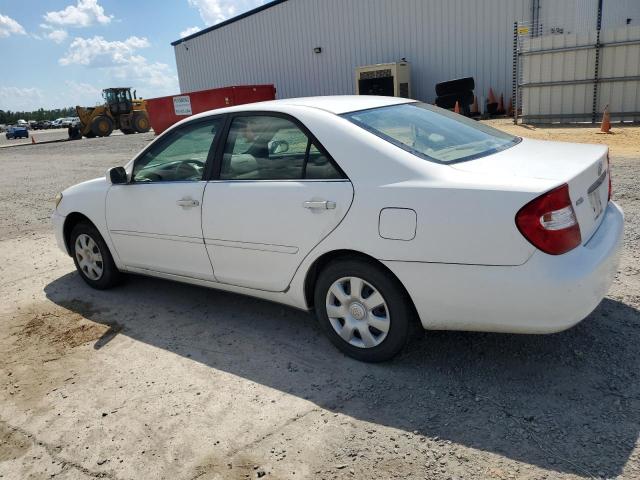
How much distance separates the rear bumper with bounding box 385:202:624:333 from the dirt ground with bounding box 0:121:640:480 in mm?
427

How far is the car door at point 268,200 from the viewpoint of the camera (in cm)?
328

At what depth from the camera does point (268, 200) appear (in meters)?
3.50

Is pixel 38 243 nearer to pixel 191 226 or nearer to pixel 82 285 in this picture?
pixel 82 285

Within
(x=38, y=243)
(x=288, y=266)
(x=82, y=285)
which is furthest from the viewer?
(x=38, y=243)

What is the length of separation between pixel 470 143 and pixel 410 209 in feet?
2.95

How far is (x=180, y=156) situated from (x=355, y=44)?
855 inches

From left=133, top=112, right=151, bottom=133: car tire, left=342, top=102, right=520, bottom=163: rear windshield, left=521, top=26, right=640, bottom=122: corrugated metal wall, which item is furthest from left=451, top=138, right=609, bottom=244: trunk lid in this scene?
left=133, top=112, right=151, bottom=133: car tire

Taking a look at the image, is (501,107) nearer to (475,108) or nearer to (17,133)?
(475,108)

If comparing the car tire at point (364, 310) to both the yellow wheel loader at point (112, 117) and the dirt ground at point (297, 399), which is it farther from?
the yellow wheel loader at point (112, 117)

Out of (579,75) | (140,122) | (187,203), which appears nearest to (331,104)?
(187,203)

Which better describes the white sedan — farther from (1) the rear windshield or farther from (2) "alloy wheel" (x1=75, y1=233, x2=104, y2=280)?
(2) "alloy wheel" (x1=75, y1=233, x2=104, y2=280)

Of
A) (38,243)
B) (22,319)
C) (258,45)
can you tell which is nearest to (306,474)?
(22,319)

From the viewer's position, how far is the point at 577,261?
2693 millimetres


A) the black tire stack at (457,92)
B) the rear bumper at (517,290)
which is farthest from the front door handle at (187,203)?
the black tire stack at (457,92)
